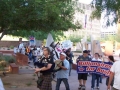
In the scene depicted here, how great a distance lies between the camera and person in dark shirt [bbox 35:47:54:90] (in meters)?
6.68

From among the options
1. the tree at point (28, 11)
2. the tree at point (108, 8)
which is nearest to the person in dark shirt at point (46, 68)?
the tree at point (108, 8)

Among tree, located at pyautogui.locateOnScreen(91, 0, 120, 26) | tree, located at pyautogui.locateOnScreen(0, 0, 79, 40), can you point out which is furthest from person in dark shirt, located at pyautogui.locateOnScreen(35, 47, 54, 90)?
tree, located at pyautogui.locateOnScreen(0, 0, 79, 40)

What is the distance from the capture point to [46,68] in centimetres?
668

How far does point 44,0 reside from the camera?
33.3ft

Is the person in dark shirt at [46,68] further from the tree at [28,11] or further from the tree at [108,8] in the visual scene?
the tree at [28,11]

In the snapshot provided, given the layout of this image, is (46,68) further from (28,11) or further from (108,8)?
(28,11)

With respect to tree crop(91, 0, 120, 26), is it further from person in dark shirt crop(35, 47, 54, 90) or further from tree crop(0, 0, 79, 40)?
tree crop(0, 0, 79, 40)

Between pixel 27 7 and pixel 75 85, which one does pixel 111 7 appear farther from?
pixel 75 85

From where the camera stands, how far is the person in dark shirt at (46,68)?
6684mm

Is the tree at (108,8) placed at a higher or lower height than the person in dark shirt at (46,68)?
higher

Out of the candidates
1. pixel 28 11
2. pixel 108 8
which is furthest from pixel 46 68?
pixel 28 11

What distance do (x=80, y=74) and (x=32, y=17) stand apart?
2.84m

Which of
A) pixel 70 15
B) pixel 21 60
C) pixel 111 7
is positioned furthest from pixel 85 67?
pixel 21 60

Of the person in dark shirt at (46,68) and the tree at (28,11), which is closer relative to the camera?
the person in dark shirt at (46,68)
